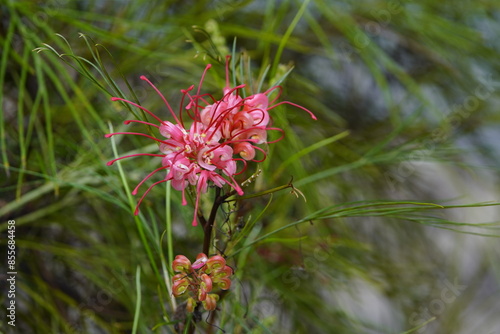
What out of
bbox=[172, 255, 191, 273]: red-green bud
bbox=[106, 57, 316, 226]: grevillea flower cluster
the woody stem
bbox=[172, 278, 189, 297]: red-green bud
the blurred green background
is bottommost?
the blurred green background

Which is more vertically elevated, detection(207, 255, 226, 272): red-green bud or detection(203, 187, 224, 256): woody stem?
detection(203, 187, 224, 256): woody stem

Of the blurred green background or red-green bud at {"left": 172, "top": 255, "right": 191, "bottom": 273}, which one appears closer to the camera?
red-green bud at {"left": 172, "top": 255, "right": 191, "bottom": 273}

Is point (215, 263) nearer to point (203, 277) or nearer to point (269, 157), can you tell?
point (203, 277)

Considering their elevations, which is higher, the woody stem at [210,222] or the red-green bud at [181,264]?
the woody stem at [210,222]

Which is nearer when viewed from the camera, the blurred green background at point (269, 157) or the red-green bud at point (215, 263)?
the red-green bud at point (215, 263)
